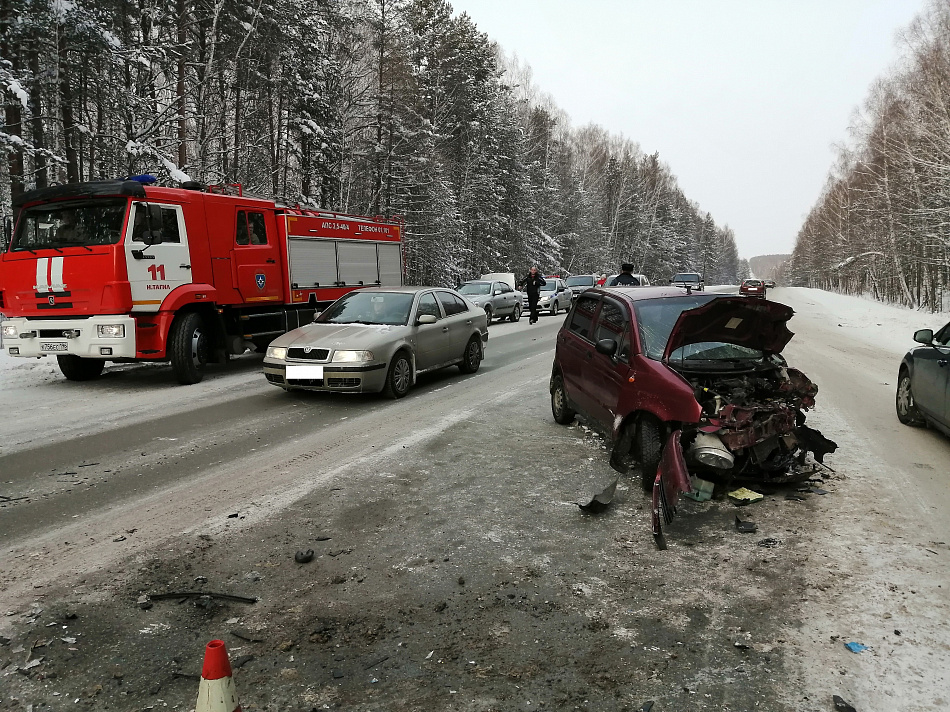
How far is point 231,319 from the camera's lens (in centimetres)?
1176

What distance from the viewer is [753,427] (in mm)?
4773

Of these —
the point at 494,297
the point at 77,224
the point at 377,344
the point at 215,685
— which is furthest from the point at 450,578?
the point at 494,297

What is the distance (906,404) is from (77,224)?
450 inches

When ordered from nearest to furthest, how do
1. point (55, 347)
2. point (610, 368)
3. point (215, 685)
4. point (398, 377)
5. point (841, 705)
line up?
point (215, 685) < point (841, 705) < point (610, 368) < point (398, 377) < point (55, 347)

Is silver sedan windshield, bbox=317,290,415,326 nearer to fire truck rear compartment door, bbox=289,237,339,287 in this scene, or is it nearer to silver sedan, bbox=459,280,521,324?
fire truck rear compartment door, bbox=289,237,339,287

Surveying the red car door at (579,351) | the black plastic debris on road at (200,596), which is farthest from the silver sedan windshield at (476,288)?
the black plastic debris on road at (200,596)

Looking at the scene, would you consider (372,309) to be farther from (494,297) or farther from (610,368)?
(494,297)

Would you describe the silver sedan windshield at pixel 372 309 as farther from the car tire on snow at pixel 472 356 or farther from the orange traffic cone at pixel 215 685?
the orange traffic cone at pixel 215 685

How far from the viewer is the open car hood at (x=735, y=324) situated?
514 cm

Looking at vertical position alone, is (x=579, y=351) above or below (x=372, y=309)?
below

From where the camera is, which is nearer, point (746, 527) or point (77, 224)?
point (746, 527)

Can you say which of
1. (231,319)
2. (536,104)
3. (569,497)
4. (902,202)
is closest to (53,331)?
(231,319)

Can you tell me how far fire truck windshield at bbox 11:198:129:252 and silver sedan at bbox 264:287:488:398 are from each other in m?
3.17

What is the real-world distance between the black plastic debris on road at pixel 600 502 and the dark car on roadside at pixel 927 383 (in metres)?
3.84
